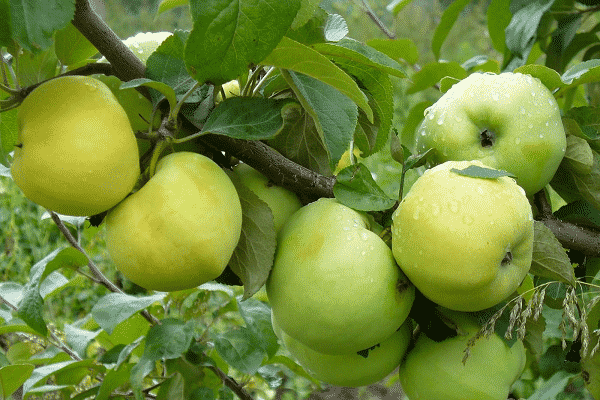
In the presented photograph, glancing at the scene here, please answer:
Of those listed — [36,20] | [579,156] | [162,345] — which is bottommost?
[162,345]

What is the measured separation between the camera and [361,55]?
1.74ft

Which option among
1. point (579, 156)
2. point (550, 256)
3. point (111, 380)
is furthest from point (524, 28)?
point (111, 380)

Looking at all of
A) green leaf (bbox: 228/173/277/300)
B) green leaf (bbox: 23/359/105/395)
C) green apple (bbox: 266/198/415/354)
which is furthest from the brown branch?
green leaf (bbox: 23/359/105/395)

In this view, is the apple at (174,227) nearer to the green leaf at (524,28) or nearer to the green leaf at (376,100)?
the green leaf at (376,100)

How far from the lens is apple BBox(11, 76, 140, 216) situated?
0.47 meters

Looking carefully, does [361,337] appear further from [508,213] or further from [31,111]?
[31,111]

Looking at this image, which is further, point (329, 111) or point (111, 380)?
point (111, 380)

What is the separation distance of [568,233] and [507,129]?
0.17 m

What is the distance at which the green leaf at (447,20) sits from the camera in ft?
3.99

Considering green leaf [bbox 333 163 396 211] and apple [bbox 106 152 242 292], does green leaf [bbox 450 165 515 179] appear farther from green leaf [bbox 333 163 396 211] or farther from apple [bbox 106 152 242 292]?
apple [bbox 106 152 242 292]

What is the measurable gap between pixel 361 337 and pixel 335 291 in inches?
2.2

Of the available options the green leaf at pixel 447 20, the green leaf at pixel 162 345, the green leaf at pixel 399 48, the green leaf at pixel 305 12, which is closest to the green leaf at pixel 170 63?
the green leaf at pixel 305 12

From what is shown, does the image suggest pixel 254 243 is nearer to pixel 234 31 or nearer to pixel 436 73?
pixel 234 31

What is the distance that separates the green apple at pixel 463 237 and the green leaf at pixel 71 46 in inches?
13.0
